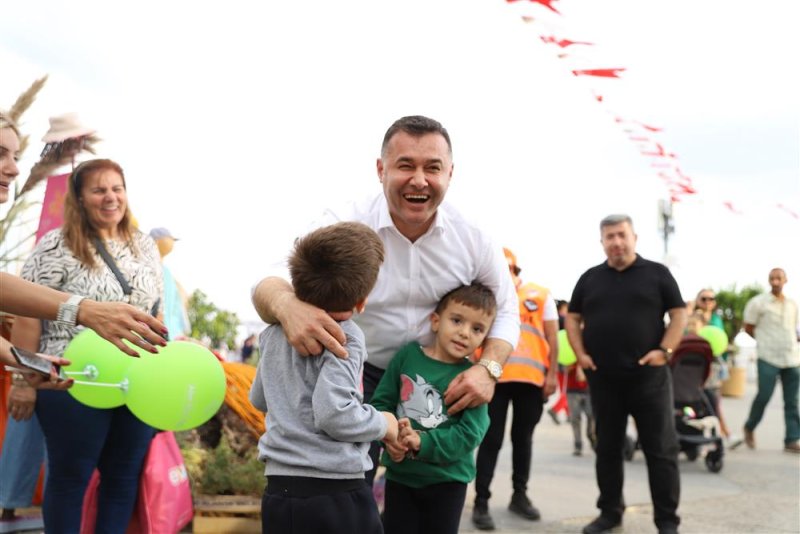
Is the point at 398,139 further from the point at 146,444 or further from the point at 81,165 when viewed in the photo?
the point at 146,444

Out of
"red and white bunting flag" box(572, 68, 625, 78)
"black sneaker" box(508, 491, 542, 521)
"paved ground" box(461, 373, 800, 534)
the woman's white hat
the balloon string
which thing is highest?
"red and white bunting flag" box(572, 68, 625, 78)

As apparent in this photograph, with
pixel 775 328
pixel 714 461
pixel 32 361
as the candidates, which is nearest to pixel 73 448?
pixel 32 361

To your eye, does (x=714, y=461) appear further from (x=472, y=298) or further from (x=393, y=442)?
(x=393, y=442)

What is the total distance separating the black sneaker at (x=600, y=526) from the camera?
19.3 feet

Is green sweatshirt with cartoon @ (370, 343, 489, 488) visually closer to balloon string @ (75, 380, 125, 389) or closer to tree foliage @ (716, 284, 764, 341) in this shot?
balloon string @ (75, 380, 125, 389)

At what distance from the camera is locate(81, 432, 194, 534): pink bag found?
4.45 m

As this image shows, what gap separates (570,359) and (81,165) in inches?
297

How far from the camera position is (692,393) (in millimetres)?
9438

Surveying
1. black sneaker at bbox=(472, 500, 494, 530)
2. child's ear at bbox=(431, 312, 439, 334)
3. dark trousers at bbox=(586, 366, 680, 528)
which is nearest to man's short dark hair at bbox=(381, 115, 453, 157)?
child's ear at bbox=(431, 312, 439, 334)

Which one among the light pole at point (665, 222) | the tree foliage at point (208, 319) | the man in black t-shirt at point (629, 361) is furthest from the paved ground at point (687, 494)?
the light pole at point (665, 222)

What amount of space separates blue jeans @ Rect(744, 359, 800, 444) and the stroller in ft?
5.29

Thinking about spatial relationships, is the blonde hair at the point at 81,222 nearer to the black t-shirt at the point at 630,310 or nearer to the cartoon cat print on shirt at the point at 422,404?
the cartoon cat print on shirt at the point at 422,404

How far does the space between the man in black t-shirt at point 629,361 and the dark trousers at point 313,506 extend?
3.48 meters

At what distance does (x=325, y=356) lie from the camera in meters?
2.65
